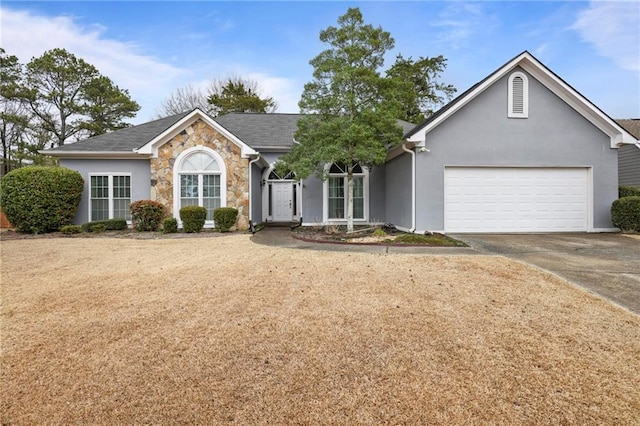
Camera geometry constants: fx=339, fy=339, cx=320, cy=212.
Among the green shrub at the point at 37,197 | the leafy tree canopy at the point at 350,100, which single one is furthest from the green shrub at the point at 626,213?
the green shrub at the point at 37,197

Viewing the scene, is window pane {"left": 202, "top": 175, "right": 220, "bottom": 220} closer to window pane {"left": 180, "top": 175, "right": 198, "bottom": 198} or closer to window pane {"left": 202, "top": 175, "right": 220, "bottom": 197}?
Answer: window pane {"left": 202, "top": 175, "right": 220, "bottom": 197}

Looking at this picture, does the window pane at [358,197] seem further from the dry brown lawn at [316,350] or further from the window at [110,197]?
the window at [110,197]

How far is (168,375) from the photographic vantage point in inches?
110

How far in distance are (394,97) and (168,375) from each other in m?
10.0

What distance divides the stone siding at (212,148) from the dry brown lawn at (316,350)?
23.2 ft

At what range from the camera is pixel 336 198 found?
14352 mm

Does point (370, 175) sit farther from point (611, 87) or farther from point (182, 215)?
point (611, 87)

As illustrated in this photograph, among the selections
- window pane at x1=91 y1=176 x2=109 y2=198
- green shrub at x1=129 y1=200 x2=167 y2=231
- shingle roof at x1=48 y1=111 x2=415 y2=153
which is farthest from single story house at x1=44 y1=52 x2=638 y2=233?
window pane at x1=91 y1=176 x2=109 y2=198

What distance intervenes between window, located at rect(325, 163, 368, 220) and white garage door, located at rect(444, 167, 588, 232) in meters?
4.09

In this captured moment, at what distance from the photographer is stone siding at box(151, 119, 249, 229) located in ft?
41.9

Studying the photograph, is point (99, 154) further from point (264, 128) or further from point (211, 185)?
point (264, 128)

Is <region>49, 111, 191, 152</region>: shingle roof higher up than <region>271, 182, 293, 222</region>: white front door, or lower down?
higher up

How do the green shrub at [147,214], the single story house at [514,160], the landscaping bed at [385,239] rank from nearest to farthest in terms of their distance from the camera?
the landscaping bed at [385,239] → the single story house at [514,160] → the green shrub at [147,214]

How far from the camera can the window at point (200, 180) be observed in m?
12.9
